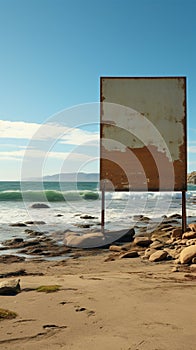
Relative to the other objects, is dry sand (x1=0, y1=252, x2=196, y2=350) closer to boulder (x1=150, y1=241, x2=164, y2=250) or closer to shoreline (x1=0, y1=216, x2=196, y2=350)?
shoreline (x1=0, y1=216, x2=196, y2=350)

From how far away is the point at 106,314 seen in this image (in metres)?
4.43

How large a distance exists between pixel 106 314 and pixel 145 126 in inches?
298

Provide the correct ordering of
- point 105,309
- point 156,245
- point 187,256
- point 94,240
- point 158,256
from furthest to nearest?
1. point 94,240
2. point 156,245
3. point 158,256
4. point 187,256
5. point 105,309

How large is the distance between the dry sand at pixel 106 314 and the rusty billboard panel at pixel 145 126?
16.0 feet

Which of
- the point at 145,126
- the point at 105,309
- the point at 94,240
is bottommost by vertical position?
the point at 94,240

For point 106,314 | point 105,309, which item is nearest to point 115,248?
point 105,309

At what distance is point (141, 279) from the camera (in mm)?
6504

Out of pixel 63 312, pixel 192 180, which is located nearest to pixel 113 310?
pixel 63 312

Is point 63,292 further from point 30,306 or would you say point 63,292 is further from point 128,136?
point 128,136

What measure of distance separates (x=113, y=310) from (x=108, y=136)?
23.9 ft

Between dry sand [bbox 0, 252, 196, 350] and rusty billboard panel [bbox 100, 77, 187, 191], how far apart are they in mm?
4874

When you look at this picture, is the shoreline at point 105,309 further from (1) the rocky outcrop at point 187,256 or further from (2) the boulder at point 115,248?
(2) the boulder at point 115,248

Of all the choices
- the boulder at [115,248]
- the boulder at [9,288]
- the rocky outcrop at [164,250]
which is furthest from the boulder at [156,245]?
the boulder at [9,288]

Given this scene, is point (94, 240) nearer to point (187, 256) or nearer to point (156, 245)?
point (156, 245)
